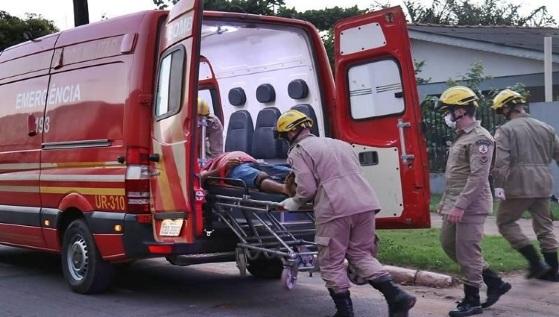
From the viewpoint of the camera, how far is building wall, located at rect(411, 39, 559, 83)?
741 inches

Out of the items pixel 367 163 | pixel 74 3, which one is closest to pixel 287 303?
pixel 367 163

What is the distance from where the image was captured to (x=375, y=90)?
728 cm

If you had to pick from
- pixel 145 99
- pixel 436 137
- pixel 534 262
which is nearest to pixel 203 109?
pixel 145 99

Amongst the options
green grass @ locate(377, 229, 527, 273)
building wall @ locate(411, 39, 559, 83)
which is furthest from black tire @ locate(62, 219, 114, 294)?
building wall @ locate(411, 39, 559, 83)

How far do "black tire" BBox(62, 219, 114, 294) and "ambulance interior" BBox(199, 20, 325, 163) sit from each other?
2239mm

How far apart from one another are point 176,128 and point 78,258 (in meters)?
1.89

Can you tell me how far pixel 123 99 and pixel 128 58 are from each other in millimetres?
383

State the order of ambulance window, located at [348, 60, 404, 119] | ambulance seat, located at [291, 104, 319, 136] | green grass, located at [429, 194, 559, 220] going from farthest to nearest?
green grass, located at [429, 194, 559, 220] < ambulance seat, located at [291, 104, 319, 136] < ambulance window, located at [348, 60, 404, 119]

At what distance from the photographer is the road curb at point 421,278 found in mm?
7551

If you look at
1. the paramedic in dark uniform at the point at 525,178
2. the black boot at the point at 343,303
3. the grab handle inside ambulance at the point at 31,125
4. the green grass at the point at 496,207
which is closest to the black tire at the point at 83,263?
the grab handle inside ambulance at the point at 31,125

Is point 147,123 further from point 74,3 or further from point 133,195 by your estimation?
point 74,3

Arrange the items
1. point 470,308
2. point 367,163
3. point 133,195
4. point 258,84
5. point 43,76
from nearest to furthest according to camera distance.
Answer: point 470,308, point 133,195, point 367,163, point 43,76, point 258,84

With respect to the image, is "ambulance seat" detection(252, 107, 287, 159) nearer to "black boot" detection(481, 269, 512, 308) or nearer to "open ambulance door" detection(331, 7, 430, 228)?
"open ambulance door" detection(331, 7, 430, 228)

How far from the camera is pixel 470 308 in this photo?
20.4ft
